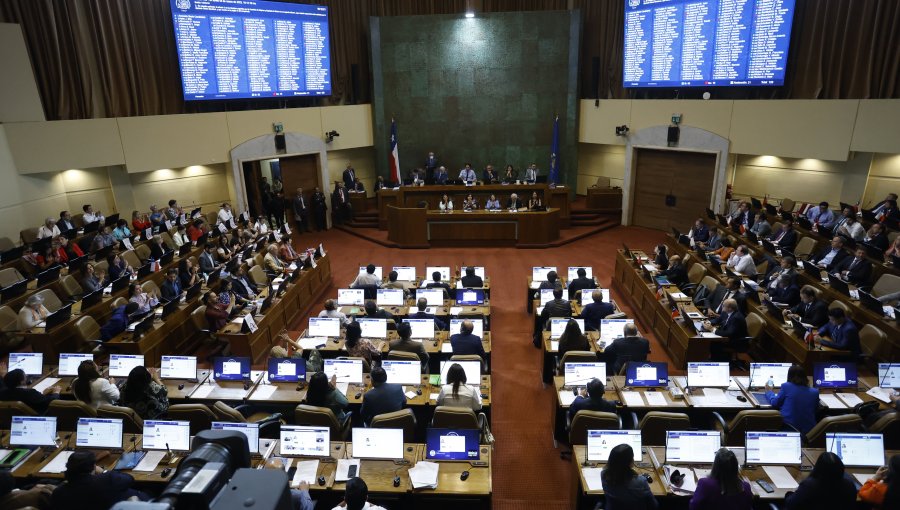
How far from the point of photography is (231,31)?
14539mm

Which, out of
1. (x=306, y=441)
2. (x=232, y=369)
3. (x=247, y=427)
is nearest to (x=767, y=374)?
(x=306, y=441)

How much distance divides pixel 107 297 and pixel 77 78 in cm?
701

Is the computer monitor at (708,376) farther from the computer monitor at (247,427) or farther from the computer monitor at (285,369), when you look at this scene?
the computer monitor at (247,427)

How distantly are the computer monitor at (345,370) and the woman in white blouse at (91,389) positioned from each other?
7.82 feet

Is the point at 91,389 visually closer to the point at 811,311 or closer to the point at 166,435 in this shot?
the point at 166,435

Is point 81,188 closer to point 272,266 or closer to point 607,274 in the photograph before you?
point 272,266

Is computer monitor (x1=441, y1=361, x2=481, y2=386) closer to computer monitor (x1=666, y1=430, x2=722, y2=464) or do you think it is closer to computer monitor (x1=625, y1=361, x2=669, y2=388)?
computer monitor (x1=625, y1=361, x2=669, y2=388)

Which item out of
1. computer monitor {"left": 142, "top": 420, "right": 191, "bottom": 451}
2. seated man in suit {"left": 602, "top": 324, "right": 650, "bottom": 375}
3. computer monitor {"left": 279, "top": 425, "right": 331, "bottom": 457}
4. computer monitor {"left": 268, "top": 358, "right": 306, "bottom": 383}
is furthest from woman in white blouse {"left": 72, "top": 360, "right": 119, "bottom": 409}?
seated man in suit {"left": 602, "top": 324, "right": 650, "bottom": 375}

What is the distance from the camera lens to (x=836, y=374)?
630 centimetres

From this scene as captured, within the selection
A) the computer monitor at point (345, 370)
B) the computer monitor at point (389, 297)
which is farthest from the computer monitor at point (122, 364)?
the computer monitor at point (389, 297)

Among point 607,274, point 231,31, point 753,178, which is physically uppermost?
point 231,31

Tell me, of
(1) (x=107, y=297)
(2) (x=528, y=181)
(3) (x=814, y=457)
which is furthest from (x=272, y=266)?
(3) (x=814, y=457)

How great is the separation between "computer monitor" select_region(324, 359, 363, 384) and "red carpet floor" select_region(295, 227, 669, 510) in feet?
6.25

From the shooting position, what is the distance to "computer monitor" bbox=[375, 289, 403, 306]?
9.24 metres
